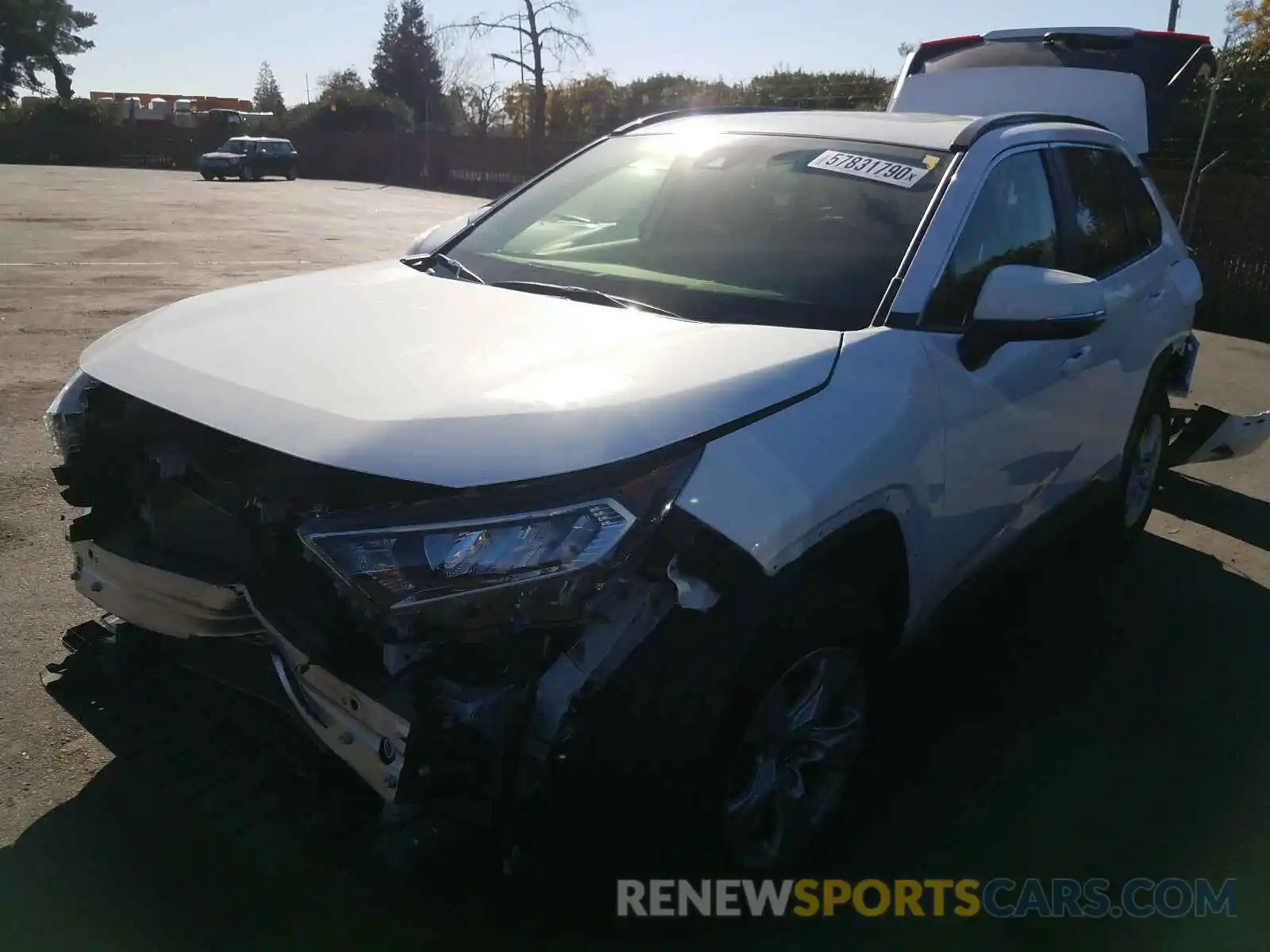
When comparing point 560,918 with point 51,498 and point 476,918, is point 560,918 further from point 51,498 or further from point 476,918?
point 51,498

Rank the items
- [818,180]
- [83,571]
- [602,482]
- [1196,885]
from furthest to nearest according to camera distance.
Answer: [818,180]
[1196,885]
[83,571]
[602,482]

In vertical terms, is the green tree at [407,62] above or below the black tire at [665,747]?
above

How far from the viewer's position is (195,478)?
2.39m

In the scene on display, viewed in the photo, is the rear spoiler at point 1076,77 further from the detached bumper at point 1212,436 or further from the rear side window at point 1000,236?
the rear side window at point 1000,236

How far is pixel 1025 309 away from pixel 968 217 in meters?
0.49

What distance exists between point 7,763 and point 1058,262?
364 cm

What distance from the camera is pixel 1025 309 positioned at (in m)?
2.75

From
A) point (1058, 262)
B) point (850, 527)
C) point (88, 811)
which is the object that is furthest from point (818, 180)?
point (88, 811)

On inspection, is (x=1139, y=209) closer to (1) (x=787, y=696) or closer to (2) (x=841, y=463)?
(2) (x=841, y=463)

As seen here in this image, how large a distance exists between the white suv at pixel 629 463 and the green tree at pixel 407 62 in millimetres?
78926

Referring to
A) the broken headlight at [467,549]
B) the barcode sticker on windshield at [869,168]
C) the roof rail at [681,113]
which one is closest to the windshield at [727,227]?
the barcode sticker on windshield at [869,168]

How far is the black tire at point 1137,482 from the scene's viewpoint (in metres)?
4.59

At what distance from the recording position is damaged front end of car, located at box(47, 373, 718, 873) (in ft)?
6.45
